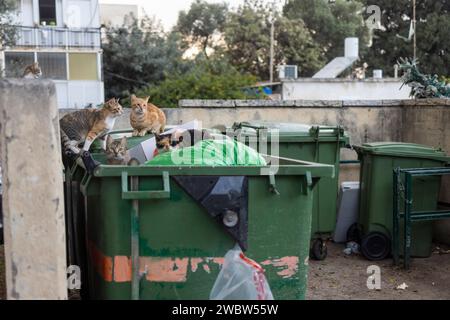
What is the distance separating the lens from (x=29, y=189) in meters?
2.62

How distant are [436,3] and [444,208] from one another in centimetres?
2157

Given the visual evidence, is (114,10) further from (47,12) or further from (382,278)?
(382,278)

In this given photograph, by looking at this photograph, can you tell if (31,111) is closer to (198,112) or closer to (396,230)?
(396,230)

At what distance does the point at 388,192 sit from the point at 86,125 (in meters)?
3.13

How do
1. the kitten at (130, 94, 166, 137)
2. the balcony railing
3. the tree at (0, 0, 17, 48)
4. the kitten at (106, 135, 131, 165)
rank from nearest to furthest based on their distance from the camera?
the kitten at (106, 135, 131, 165)
the kitten at (130, 94, 166, 137)
the tree at (0, 0, 17, 48)
the balcony railing

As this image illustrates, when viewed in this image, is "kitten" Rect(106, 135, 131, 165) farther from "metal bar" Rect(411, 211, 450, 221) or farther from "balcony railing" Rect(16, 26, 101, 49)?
"balcony railing" Rect(16, 26, 101, 49)

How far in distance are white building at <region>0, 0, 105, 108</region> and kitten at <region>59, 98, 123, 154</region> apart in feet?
50.9

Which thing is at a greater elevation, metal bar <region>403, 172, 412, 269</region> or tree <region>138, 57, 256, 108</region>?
tree <region>138, 57, 256, 108</region>

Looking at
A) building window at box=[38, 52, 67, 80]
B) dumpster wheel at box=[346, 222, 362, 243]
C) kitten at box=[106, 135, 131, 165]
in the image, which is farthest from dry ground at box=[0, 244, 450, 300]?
building window at box=[38, 52, 67, 80]

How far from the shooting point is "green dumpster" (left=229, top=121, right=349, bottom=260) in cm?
561

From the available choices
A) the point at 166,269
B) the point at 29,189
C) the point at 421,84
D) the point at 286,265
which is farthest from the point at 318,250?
the point at 29,189

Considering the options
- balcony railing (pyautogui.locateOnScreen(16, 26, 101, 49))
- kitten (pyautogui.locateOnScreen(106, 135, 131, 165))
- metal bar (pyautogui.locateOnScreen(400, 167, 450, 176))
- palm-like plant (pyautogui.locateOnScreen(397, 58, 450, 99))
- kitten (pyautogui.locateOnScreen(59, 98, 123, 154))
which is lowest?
metal bar (pyautogui.locateOnScreen(400, 167, 450, 176))

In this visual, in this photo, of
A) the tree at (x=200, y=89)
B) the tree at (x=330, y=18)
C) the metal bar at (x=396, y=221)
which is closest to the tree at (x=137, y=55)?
the tree at (x=200, y=89)
